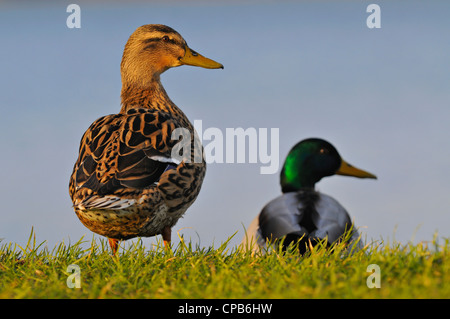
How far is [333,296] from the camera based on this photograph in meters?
3.31

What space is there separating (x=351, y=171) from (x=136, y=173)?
14.4ft

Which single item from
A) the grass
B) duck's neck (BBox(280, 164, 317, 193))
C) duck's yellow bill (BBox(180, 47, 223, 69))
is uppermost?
duck's yellow bill (BBox(180, 47, 223, 69))

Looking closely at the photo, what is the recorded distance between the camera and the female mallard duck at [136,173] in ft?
15.8

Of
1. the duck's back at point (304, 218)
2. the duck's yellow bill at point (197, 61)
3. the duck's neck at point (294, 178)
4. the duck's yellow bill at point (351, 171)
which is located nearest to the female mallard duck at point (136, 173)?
the duck's yellow bill at point (197, 61)

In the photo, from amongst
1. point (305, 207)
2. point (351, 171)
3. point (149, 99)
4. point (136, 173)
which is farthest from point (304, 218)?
point (351, 171)

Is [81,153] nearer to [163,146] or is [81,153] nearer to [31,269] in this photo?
[163,146]

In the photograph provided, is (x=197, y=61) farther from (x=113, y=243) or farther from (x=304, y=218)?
(x=113, y=243)

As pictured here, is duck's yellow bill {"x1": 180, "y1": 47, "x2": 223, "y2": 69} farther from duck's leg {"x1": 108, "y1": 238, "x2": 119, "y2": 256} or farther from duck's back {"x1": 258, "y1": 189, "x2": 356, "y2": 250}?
duck's leg {"x1": 108, "y1": 238, "x2": 119, "y2": 256}

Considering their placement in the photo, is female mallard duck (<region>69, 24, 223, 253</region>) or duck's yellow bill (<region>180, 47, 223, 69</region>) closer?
female mallard duck (<region>69, 24, 223, 253</region>)

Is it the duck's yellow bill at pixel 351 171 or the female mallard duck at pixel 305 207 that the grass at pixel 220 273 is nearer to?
the female mallard duck at pixel 305 207

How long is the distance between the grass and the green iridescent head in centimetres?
326

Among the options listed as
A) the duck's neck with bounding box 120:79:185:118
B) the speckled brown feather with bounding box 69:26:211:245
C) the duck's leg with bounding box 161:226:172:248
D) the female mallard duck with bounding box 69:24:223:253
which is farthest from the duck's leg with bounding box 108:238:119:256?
the duck's neck with bounding box 120:79:185:118

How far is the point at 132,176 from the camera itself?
4883 millimetres

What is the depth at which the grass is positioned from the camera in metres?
3.39
